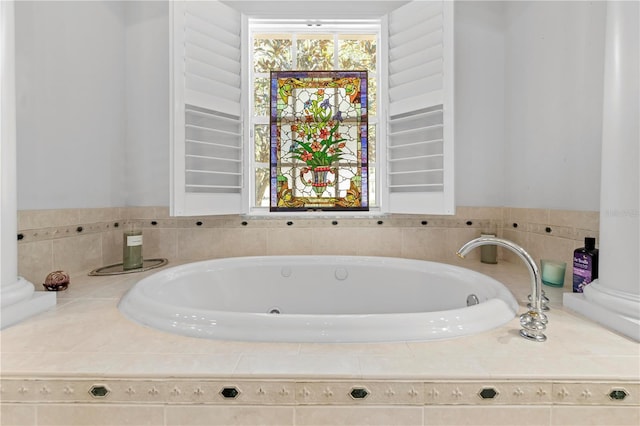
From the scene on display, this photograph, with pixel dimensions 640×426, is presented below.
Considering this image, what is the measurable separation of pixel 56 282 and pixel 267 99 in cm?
165

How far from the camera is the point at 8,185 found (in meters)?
1.11

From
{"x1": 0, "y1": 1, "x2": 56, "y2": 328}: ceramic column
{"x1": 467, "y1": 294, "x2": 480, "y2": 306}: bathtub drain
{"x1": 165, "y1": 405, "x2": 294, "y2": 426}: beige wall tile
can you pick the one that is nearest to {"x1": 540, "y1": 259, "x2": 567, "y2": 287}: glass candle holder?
{"x1": 467, "y1": 294, "x2": 480, "y2": 306}: bathtub drain

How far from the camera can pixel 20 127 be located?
142cm

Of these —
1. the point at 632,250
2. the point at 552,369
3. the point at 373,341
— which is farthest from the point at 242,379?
the point at 632,250

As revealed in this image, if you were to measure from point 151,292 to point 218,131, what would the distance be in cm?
102

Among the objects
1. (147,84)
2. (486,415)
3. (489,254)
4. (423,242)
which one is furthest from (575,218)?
(147,84)

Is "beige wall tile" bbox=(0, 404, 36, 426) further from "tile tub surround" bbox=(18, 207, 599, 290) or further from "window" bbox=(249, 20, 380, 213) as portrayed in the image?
"window" bbox=(249, 20, 380, 213)

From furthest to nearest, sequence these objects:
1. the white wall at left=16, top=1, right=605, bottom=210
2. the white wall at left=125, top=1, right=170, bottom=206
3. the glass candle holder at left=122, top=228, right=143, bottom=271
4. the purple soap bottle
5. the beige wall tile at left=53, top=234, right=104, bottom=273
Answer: the white wall at left=125, top=1, right=170, bottom=206 < the glass candle holder at left=122, top=228, right=143, bottom=271 < the beige wall tile at left=53, top=234, right=104, bottom=273 < the white wall at left=16, top=1, right=605, bottom=210 < the purple soap bottle

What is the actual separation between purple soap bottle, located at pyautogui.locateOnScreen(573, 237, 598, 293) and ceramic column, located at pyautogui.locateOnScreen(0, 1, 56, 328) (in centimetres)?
212

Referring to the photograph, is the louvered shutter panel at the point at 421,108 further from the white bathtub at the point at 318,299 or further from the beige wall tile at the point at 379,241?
the white bathtub at the point at 318,299

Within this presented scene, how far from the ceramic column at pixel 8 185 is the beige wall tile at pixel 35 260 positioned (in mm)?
392

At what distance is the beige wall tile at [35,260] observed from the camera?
56.7 inches

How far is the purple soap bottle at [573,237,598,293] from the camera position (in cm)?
126

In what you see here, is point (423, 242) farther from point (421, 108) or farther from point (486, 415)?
point (486, 415)
